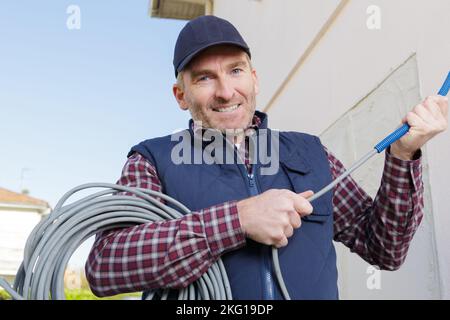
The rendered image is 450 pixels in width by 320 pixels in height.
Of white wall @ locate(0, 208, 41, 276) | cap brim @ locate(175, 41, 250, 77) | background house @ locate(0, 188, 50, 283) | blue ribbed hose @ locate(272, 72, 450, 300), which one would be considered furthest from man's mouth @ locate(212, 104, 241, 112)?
background house @ locate(0, 188, 50, 283)

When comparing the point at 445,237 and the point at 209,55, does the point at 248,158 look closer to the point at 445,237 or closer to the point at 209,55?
the point at 209,55

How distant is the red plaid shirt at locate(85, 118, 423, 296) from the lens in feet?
2.94

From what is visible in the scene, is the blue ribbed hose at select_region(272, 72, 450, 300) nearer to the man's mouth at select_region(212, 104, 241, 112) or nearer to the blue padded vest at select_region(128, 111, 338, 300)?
the blue padded vest at select_region(128, 111, 338, 300)

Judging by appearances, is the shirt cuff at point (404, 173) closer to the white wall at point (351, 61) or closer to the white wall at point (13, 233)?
the white wall at point (351, 61)

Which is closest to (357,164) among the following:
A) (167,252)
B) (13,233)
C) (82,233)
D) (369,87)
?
(167,252)

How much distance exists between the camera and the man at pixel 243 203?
90 cm

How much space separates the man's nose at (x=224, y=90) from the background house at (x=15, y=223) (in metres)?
14.3

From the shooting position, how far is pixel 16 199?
15.5m

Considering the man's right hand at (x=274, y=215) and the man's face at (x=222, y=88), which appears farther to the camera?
the man's face at (x=222, y=88)

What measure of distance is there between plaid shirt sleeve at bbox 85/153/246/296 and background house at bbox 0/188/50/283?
14.4 meters

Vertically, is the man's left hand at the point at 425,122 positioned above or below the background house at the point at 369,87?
below

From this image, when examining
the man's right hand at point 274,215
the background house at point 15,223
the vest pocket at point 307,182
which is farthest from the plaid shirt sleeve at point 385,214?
the background house at point 15,223

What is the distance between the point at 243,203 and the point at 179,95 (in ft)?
1.84
